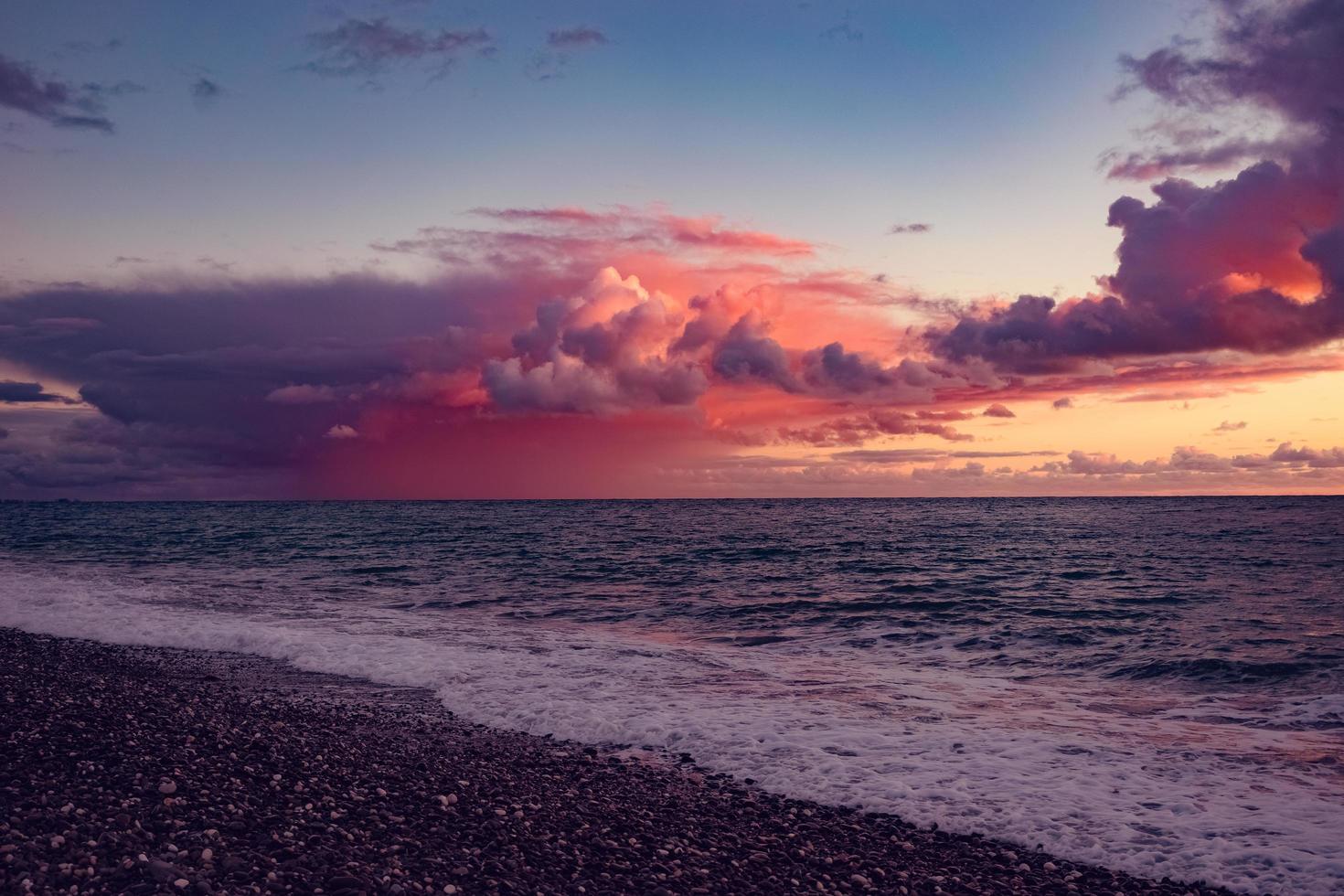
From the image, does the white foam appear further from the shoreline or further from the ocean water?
the shoreline

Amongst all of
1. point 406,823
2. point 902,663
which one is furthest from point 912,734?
point 406,823

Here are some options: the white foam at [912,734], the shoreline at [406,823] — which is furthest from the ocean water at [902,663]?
the shoreline at [406,823]

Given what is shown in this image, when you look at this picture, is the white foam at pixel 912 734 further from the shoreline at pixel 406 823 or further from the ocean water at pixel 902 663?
the shoreline at pixel 406 823

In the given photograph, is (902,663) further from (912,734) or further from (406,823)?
(406,823)

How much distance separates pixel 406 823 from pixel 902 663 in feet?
49.1

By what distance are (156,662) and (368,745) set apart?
32.8 feet

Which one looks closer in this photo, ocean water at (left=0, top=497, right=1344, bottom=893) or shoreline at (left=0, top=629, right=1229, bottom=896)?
shoreline at (left=0, top=629, right=1229, bottom=896)

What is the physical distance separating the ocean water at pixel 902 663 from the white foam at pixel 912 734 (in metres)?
0.06

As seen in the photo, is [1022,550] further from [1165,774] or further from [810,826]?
[810,826]

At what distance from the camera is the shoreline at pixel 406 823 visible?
7387 millimetres

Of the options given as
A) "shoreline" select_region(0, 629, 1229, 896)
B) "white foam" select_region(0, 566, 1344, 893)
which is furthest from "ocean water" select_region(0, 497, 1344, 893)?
"shoreline" select_region(0, 629, 1229, 896)

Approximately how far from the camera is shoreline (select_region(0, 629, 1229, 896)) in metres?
7.39

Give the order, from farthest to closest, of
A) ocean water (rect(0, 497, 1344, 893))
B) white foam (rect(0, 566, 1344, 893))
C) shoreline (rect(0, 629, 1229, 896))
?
ocean water (rect(0, 497, 1344, 893)) < white foam (rect(0, 566, 1344, 893)) < shoreline (rect(0, 629, 1229, 896))

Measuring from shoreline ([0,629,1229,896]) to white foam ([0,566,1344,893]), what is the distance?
0.83 m
